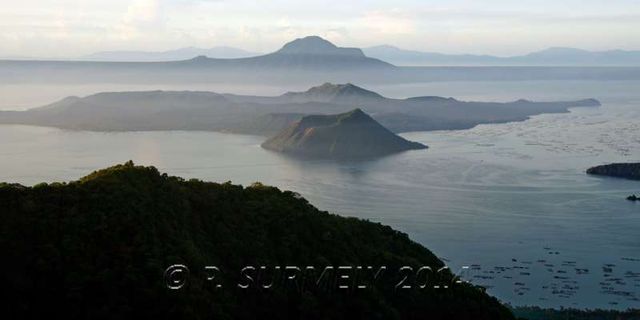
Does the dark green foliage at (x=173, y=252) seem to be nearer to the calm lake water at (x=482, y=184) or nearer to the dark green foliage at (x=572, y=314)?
the dark green foliage at (x=572, y=314)

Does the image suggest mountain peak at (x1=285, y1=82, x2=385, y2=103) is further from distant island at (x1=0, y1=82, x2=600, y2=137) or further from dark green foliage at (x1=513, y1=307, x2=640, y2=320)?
dark green foliage at (x1=513, y1=307, x2=640, y2=320)

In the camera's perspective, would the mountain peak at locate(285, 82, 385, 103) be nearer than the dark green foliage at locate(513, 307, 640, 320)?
No

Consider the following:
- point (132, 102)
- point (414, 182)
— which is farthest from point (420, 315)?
point (132, 102)

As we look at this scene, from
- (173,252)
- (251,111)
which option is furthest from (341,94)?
(173,252)

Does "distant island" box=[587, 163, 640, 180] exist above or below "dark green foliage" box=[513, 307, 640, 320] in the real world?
above

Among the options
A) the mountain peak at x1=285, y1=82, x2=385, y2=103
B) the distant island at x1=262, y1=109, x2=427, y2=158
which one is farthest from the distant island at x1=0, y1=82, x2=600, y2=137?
the distant island at x1=262, y1=109, x2=427, y2=158

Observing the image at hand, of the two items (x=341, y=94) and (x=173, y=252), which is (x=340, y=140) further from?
(x=173, y=252)
